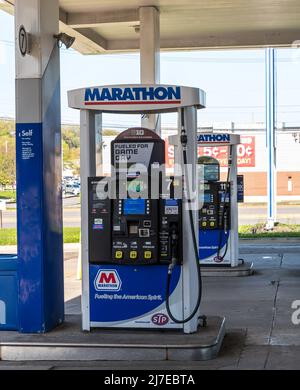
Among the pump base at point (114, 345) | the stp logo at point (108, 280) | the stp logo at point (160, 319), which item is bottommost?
the pump base at point (114, 345)

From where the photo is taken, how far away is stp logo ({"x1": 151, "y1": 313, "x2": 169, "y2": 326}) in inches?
315

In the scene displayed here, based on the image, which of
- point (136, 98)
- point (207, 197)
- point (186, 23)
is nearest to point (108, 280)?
point (136, 98)

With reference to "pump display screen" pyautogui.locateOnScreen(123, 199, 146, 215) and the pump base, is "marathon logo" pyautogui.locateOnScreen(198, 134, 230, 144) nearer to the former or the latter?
"pump display screen" pyautogui.locateOnScreen(123, 199, 146, 215)

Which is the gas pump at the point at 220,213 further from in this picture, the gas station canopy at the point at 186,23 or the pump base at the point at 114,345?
the pump base at the point at 114,345

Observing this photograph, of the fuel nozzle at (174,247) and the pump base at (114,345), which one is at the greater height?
the fuel nozzle at (174,247)

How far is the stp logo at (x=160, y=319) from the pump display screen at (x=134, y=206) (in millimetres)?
1171

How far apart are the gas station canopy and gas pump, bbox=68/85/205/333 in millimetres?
8043

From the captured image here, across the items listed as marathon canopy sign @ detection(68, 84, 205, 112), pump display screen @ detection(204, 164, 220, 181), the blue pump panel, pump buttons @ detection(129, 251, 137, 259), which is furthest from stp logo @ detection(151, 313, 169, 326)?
pump display screen @ detection(204, 164, 220, 181)

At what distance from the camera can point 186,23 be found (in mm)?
17906

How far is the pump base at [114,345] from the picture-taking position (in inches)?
293

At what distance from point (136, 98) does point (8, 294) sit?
2782mm

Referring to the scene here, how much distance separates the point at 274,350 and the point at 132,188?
2.39m

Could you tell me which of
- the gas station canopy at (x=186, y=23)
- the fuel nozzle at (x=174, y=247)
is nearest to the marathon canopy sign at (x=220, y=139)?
the gas station canopy at (x=186, y=23)

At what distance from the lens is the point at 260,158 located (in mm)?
56656
